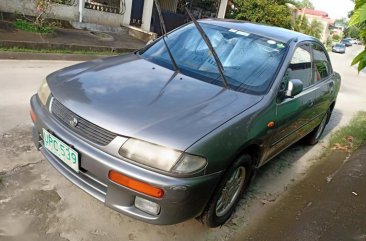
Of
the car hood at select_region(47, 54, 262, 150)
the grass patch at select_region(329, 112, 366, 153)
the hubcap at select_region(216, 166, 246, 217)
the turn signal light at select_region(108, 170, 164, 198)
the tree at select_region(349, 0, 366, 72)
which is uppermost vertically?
the tree at select_region(349, 0, 366, 72)

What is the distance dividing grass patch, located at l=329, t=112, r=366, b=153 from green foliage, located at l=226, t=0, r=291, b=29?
628 inches

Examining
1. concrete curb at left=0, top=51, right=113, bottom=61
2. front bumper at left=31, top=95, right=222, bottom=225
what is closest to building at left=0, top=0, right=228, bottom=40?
concrete curb at left=0, top=51, right=113, bottom=61

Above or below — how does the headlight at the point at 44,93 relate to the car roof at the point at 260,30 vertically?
below

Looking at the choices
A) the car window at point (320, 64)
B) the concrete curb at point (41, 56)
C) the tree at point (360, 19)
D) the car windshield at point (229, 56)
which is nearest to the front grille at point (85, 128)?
the car windshield at point (229, 56)

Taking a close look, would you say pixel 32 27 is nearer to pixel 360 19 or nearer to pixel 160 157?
pixel 160 157

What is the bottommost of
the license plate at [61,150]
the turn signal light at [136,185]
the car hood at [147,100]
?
the license plate at [61,150]

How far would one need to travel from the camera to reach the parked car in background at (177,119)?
91.8 inches

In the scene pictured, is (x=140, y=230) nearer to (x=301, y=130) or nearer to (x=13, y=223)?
(x=13, y=223)

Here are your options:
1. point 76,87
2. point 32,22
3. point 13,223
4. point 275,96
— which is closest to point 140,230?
point 13,223

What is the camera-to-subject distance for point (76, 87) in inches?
111

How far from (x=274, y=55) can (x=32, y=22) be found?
8.96 metres

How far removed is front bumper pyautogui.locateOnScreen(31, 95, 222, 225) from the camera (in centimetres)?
230

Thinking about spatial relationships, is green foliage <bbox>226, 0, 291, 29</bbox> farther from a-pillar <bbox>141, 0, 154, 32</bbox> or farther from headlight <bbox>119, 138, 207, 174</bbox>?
headlight <bbox>119, 138, 207, 174</bbox>

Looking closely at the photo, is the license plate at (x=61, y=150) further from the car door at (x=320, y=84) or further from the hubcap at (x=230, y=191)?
the car door at (x=320, y=84)
